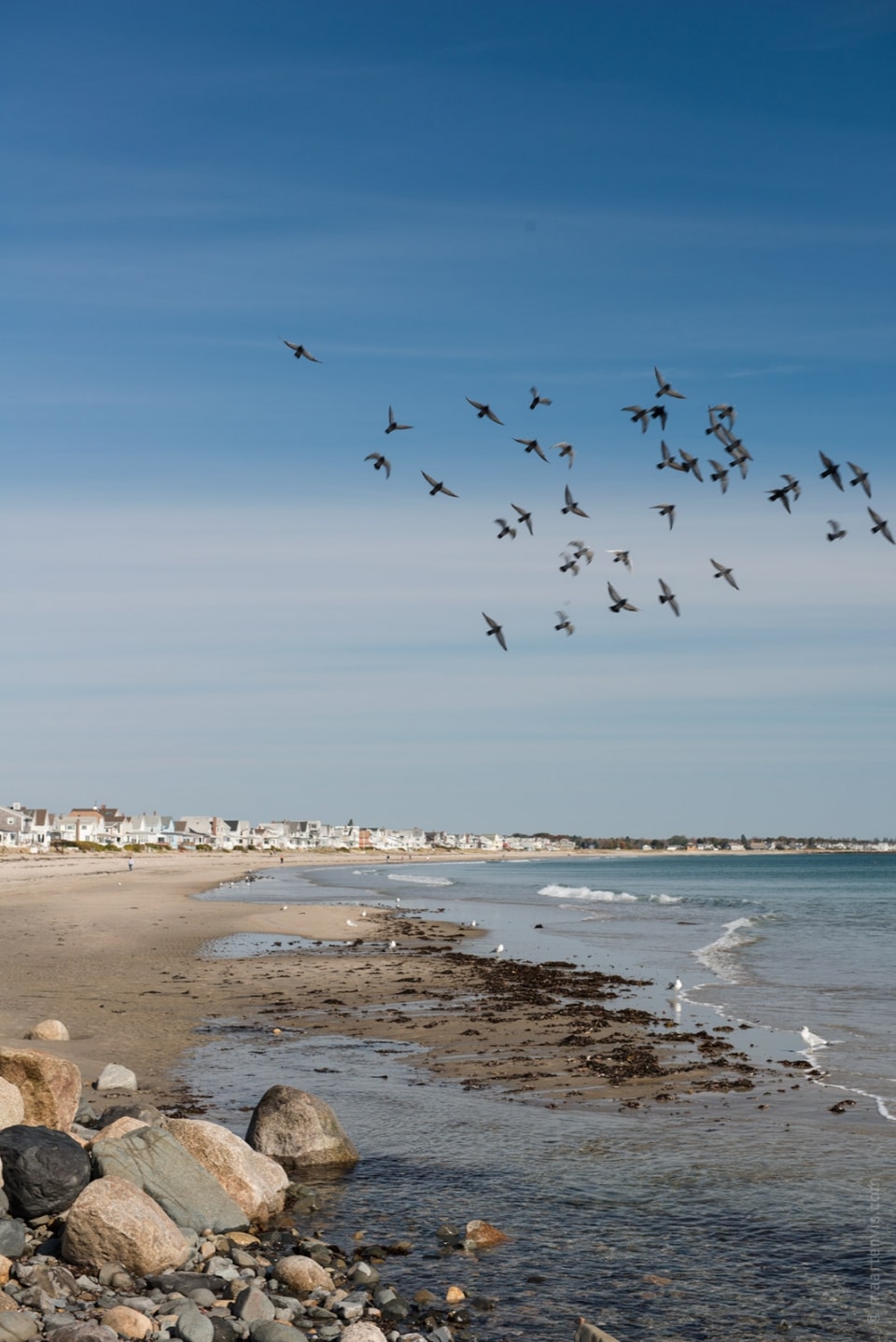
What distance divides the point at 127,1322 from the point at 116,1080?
7398mm

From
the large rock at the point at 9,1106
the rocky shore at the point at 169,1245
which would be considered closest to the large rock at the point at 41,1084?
the rocky shore at the point at 169,1245

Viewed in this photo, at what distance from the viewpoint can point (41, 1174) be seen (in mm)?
9516

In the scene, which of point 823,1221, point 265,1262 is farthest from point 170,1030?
point 823,1221

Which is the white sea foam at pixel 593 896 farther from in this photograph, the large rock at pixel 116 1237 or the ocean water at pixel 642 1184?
the large rock at pixel 116 1237

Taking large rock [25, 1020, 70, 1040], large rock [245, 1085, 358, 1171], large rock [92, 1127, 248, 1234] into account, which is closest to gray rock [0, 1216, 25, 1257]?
large rock [92, 1127, 248, 1234]

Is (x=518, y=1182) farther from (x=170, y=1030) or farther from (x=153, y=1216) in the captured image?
(x=170, y=1030)

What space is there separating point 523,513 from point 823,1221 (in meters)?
15.4

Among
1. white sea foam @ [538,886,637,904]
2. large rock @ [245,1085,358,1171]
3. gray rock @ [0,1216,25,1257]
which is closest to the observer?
gray rock @ [0,1216,25,1257]

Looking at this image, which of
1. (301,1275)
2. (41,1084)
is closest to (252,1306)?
(301,1275)

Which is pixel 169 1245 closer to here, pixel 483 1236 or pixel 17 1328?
pixel 17 1328

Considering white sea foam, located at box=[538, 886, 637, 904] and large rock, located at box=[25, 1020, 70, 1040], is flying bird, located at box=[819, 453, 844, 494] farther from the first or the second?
white sea foam, located at box=[538, 886, 637, 904]

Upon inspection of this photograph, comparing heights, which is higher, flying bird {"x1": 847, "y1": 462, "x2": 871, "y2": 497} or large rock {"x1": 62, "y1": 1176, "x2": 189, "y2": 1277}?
flying bird {"x1": 847, "y1": 462, "x2": 871, "y2": 497}

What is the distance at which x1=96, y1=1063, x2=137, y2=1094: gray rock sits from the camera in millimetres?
14711

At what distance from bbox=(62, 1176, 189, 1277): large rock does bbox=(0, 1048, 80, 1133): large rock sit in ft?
8.61
